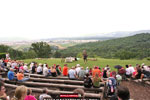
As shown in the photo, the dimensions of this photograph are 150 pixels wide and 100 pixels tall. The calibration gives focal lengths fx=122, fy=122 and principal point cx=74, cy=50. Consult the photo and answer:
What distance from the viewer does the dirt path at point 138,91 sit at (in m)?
7.33

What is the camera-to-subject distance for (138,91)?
26.8ft

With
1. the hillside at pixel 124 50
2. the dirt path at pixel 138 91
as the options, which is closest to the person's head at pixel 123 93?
the dirt path at pixel 138 91

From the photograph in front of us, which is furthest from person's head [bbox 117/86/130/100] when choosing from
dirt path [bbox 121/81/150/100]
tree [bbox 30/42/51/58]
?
tree [bbox 30/42/51/58]

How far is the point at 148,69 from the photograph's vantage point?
32.1 feet

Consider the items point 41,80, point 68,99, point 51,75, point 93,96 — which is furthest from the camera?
point 51,75

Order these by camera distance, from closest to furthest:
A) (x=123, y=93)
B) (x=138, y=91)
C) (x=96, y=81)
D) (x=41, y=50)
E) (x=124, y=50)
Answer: (x=123, y=93) < (x=96, y=81) < (x=138, y=91) < (x=124, y=50) < (x=41, y=50)

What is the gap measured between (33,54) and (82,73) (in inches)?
2328

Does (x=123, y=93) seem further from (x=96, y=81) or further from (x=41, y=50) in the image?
(x=41, y=50)

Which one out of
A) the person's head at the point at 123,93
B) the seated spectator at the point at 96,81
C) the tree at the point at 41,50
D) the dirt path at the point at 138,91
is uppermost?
the person's head at the point at 123,93

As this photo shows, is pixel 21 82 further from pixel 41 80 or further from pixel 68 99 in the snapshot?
pixel 68 99

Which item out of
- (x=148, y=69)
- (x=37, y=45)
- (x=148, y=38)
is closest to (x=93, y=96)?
(x=148, y=69)

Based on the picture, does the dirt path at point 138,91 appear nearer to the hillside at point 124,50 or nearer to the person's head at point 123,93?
the person's head at point 123,93

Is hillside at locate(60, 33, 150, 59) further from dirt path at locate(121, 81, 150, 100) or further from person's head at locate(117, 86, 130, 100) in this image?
person's head at locate(117, 86, 130, 100)

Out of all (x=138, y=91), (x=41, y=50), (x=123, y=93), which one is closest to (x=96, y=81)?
(x=138, y=91)
